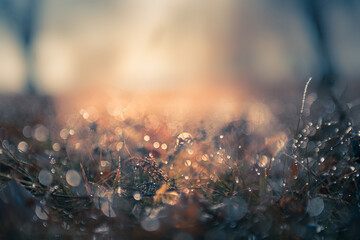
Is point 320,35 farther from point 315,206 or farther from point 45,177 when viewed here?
point 45,177

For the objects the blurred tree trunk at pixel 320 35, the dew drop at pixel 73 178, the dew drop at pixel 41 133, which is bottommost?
the dew drop at pixel 73 178

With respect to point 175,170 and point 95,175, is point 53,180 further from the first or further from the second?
point 175,170

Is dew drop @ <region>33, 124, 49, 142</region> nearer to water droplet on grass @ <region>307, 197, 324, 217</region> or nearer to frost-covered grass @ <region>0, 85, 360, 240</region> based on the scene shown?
frost-covered grass @ <region>0, 85, 360, 240</region>

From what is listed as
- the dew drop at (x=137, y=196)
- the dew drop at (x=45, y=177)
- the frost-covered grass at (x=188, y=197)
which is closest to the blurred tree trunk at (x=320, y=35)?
the frost-covered grass at (x=188, y=197)

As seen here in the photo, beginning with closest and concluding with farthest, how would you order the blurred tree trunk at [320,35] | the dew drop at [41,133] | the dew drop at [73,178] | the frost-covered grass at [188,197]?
the frost-covered grass at [188,197]
the dew drop at [73,178]
the dew drop at [41,133]
the blurred tree trunk at [320,35]

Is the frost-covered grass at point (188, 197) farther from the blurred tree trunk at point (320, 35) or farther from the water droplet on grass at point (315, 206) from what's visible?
the blurred tree trunk at point (320, 35)

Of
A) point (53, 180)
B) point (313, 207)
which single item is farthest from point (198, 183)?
point (53, 180)

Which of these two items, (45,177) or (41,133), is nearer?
(45,177)

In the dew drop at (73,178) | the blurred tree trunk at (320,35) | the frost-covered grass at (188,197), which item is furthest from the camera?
the blurred tree trunk at (320,35)

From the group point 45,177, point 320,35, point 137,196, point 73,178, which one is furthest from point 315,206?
point 320,35

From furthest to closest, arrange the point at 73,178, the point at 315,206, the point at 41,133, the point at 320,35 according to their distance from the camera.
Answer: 1. the point at 320,35
2. the point at 41,133
3. the point at 73,178
4. the point at 315,206

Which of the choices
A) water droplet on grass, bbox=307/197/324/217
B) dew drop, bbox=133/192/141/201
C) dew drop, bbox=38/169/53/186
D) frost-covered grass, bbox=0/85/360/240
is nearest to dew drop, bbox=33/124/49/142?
frost-covered grass, bbox=0/85/360/240

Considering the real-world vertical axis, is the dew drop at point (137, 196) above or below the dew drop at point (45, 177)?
below
